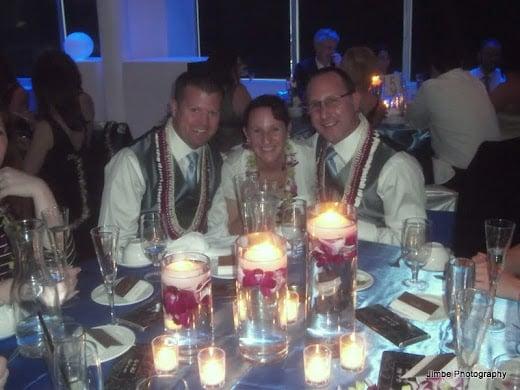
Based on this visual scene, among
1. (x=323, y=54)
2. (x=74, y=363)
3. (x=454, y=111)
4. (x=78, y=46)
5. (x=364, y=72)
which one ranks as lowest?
(x=74, y=363)

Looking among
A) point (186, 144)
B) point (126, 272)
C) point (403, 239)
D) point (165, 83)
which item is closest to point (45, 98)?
point (186, 144)

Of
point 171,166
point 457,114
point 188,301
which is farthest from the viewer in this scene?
point 457,114

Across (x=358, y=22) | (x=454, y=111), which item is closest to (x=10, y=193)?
(x=454, y=111)

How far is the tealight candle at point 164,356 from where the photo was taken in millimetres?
1299

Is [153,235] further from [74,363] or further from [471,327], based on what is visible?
[471,327]

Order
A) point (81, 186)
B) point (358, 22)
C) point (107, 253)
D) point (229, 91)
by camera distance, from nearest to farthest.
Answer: point (107, 253)
point (81, 186)
point (229, 91)
point (358, 22)

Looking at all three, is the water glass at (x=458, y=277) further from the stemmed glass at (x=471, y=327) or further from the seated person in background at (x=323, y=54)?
the seated person in background at (x=323, y=54)

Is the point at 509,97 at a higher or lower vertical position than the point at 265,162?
higher

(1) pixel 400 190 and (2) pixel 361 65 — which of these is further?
(2) pixel 361 65

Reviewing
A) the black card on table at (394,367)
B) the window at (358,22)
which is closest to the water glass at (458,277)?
the black card on table at (394,367)

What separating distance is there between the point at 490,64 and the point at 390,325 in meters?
5.56

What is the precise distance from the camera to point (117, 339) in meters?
1.43

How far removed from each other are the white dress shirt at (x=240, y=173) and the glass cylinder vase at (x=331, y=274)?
1.48 meters

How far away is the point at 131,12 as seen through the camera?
707 centimetres
